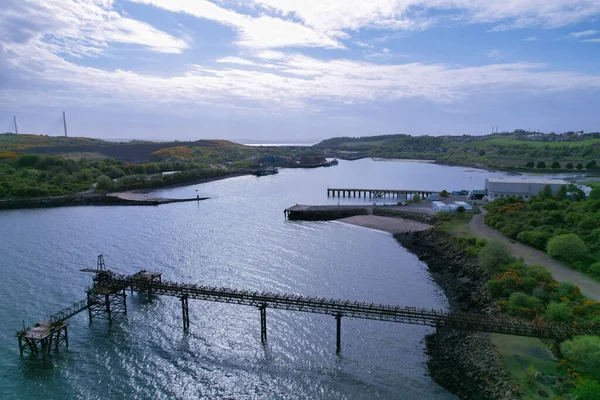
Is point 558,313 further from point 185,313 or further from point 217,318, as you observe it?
point 185,313

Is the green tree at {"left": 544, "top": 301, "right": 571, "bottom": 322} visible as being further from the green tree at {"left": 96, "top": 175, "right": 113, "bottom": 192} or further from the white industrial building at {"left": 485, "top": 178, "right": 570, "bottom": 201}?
the green tree at {"left": 96, "top": 175, "right": 113, "bottom": 192}

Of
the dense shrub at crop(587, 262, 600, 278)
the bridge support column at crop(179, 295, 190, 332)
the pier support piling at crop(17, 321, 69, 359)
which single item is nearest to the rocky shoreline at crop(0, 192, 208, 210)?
the bridge support column at crop(179, 295, 190, 332)

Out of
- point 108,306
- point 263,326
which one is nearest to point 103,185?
point 108,306

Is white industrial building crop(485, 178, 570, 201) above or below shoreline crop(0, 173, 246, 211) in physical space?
above

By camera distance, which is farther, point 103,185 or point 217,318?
point 103,185

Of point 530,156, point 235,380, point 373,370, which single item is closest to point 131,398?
point 235,380

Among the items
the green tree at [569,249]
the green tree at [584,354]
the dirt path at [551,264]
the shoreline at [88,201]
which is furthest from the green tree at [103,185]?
the green tree at [584,354]

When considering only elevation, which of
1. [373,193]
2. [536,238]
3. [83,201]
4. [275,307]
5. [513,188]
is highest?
[513,188]
